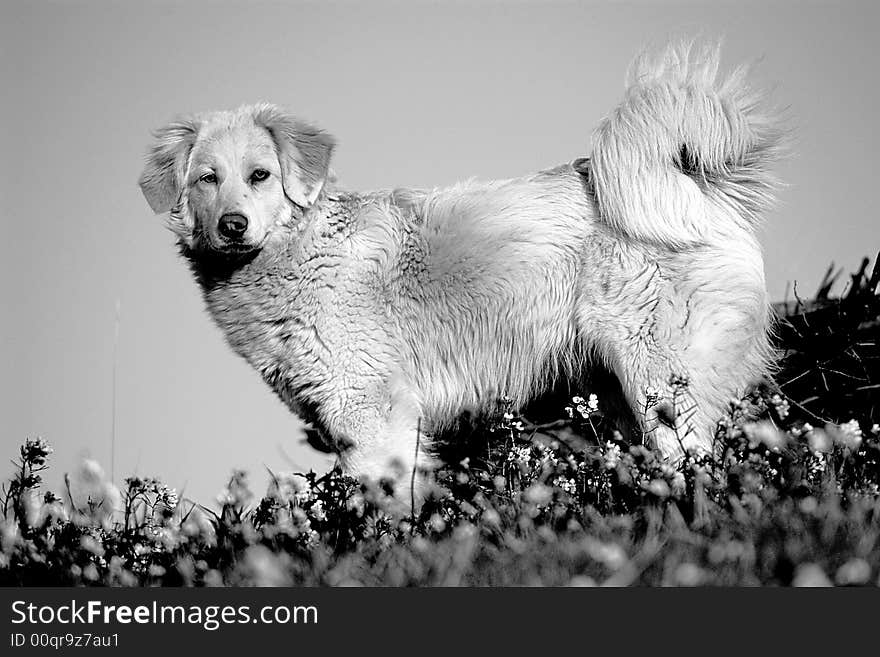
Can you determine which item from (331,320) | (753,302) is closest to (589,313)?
(753,302)

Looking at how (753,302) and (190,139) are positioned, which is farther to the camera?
(190,139)

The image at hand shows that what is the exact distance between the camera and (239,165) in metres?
4.86

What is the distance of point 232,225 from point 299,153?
61cm

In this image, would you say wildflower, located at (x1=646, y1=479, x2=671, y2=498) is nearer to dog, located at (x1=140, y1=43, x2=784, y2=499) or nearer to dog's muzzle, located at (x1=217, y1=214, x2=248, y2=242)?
dog, located at (x1=140, y1=43, x2=784, y2=499)

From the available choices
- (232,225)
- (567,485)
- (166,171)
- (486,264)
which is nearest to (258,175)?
(232,225)

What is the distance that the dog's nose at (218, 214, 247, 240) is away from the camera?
4.70 meters

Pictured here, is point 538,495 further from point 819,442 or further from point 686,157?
point 686,157

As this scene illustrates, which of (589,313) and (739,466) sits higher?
(589,313)

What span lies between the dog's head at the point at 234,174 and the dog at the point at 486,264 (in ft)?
0.04

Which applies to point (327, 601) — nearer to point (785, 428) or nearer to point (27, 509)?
point (27, 509)

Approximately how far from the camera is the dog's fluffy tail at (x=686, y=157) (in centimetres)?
450

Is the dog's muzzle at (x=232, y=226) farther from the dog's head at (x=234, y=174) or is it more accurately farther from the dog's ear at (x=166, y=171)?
the dog's ear at (x=166, y=171)

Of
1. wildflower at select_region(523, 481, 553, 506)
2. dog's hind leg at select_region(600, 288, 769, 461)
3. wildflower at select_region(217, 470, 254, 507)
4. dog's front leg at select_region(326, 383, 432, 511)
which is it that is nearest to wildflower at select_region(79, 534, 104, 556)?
wildflower at select_region(217, 470, 254, 507)

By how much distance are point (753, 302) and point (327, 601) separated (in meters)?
2.97
